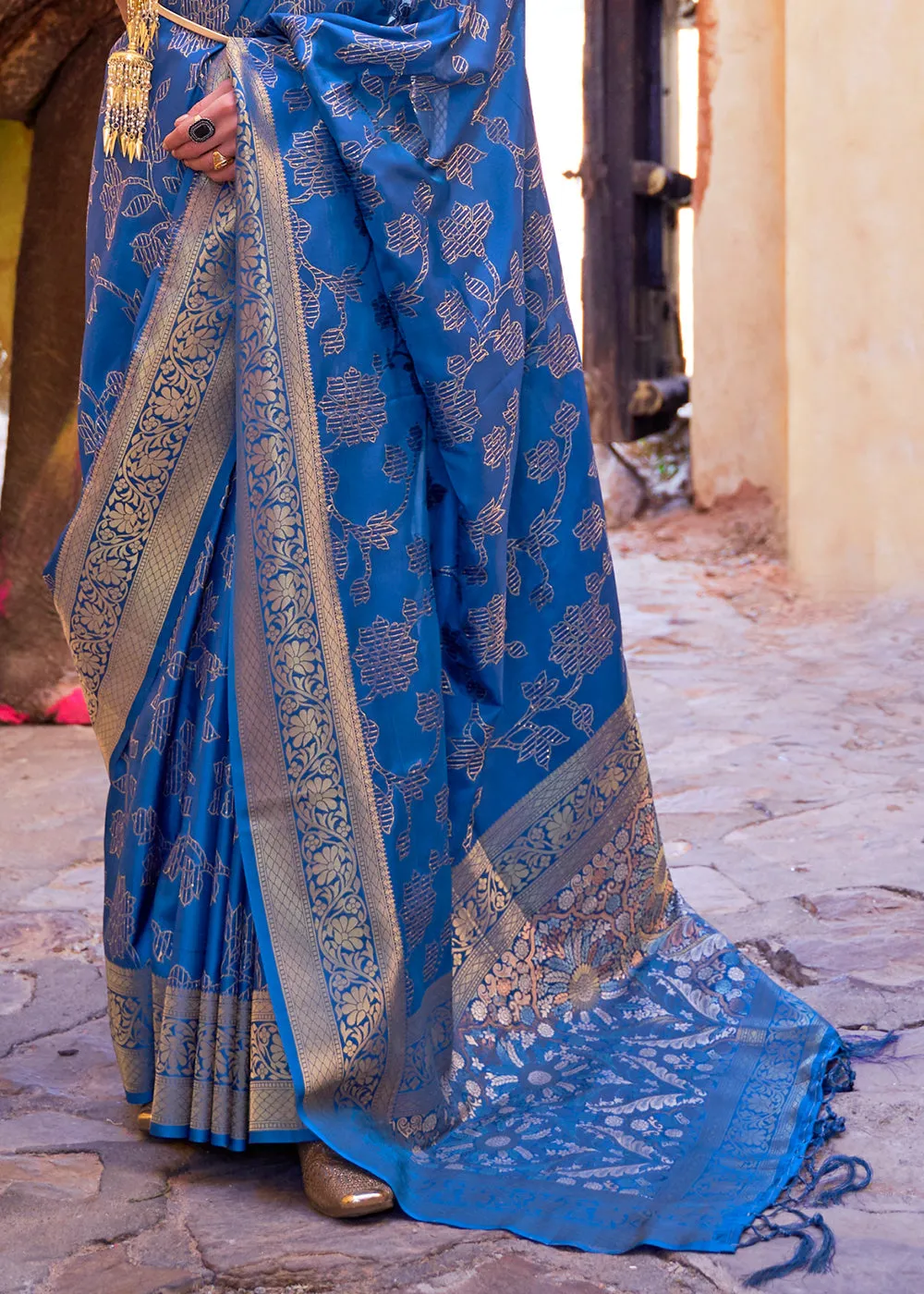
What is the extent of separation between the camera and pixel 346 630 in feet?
5.76

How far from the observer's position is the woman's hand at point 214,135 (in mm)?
1727

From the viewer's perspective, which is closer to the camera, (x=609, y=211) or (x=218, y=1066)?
(x=218, y=1066)

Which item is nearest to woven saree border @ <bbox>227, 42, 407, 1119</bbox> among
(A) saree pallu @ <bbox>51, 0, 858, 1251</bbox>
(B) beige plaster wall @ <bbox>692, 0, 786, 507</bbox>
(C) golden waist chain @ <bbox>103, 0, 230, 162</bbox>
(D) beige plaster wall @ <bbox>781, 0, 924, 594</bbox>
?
(A) saree pallu @ <bbox>51, 0, 858, 1251</bbox>

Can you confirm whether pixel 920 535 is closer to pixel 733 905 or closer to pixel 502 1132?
pixel 733 905

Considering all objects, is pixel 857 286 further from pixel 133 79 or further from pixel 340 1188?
pixel 340 1188

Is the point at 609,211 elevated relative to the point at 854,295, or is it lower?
elevated

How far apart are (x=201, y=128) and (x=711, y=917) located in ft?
5.20

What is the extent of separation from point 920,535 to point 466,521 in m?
3.54

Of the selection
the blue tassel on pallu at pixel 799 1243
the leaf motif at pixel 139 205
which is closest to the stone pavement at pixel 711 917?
the blue tassel on pallu at pixel 799 1243

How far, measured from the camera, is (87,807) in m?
3.40

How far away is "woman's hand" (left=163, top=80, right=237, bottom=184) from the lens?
5.66ft

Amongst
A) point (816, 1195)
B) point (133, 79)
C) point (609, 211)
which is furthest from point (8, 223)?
point (609, 211)

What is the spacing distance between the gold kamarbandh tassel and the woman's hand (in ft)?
0.31

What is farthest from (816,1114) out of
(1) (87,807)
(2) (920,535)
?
(2) (920,535)
